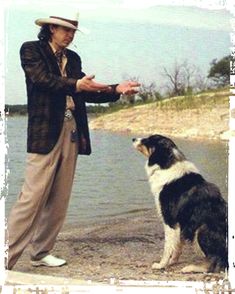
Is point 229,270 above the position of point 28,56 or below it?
below

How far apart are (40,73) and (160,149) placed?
2.90 feet

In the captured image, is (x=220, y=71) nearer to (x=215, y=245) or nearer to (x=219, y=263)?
(x=215, y=245)

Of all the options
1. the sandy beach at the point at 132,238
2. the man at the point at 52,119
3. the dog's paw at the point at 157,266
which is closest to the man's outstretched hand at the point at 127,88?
the man at the point at 52,119

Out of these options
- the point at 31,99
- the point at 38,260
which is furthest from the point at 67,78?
the point at 38,260

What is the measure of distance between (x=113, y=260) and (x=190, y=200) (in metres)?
0.64

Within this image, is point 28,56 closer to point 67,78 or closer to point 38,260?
point 67,78

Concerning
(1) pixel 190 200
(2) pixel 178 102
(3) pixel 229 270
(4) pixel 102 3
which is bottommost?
(3) pixel 229 270

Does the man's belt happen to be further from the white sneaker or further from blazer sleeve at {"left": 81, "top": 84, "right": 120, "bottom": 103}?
the white sneaker

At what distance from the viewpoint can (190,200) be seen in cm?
686

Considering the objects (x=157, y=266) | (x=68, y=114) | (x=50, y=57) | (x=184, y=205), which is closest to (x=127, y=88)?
(x=68, y=114)

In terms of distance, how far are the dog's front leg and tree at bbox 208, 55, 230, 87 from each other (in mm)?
953

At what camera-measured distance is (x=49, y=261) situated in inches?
275

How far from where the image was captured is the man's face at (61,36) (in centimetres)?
675

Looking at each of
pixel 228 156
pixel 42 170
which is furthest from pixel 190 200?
pixel 42 170
